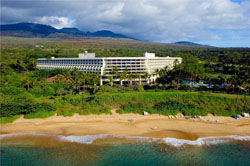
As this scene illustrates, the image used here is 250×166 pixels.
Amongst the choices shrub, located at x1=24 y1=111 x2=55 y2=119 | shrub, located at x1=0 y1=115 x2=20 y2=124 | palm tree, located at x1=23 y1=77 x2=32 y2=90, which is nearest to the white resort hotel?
palm tree, located at x1=23 y1=77 x2=32 y2=90

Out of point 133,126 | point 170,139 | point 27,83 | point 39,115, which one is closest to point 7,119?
point 39,115

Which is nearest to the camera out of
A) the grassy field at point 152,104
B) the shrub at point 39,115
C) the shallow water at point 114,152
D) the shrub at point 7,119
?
the shallow water at point 114,152

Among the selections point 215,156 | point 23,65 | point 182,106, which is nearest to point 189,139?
point 215,156

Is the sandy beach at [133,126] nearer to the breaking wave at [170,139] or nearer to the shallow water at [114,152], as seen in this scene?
the breaking wave at [170,139]

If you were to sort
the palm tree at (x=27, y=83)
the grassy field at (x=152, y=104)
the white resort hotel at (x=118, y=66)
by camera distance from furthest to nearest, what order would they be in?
1. the white resort hotel at (x=118, y=66)
2. the palm tree at (x=27, y=83)
3. the grassy field at (x=152, y=104)

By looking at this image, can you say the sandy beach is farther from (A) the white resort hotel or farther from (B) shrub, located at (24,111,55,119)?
(A) the white resort hotel

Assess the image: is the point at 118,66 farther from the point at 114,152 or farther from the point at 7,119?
the point at 114,152

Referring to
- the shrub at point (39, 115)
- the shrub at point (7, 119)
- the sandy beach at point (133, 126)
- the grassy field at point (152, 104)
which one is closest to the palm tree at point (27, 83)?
the grassy field at point (152, 104)

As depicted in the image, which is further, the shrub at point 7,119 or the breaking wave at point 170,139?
the shrub at point 7,119
